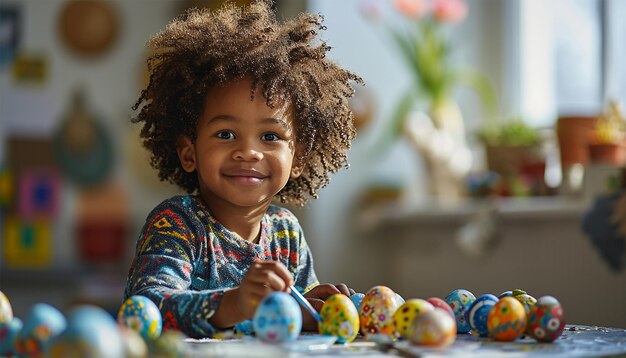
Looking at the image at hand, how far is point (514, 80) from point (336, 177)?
828 millimetres

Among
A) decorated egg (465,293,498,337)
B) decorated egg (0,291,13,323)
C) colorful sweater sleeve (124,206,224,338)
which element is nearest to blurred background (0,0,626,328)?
decorated egg (465,293,498,337)

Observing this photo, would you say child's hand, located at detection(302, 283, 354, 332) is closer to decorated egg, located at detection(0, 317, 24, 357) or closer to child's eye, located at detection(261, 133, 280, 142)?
child's eye, located at detection(261, 133, 280, 142)

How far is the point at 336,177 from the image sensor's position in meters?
3.78

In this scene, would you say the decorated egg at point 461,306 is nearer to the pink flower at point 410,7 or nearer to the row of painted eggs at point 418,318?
the row of painted eggs at point 418,318

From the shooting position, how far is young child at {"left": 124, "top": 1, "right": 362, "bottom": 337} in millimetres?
1224

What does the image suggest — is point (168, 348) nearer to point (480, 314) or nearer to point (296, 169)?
point (480, 314)

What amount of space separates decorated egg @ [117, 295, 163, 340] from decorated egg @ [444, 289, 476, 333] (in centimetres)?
38

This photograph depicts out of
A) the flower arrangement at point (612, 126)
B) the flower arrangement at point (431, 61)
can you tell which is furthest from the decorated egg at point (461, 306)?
the flower arrangement at point (431, 61)

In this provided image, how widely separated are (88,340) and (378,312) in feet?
1.45

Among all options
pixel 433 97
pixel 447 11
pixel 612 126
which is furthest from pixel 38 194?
pixel 612 126

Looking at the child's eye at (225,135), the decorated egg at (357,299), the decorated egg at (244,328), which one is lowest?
the decorated egg at (244,328)

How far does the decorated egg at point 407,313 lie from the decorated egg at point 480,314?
0.11m

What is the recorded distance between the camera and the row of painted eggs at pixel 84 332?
71 centimetres

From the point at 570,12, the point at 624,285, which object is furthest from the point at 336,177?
the point at 624,285
